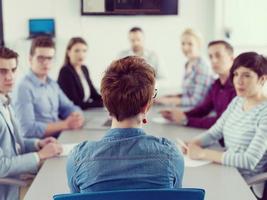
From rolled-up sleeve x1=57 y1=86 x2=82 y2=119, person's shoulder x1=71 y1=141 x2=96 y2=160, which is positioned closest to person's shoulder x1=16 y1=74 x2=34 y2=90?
rolled-up sleeve x1=57 y1=86 x2=82 y2=119

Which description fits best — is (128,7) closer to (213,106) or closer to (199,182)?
(213,106)

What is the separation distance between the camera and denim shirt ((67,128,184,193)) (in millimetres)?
1570

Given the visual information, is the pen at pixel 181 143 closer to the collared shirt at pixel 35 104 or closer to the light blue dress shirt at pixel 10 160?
the light blue dress shirt at pixel 10 160

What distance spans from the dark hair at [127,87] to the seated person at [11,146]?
93 cm

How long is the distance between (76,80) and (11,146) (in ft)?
5.45

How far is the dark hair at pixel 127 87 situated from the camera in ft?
5.12

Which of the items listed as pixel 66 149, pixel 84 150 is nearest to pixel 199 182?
pixel 84 150

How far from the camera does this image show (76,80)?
4.09m

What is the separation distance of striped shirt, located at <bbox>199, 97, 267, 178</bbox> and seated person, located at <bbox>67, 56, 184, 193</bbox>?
2.72 ft

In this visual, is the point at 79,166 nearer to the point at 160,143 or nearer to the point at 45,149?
the point at 160,143

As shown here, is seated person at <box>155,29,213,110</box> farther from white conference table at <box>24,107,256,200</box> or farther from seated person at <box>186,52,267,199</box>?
white conference table at <box>24,107,256,200</box>

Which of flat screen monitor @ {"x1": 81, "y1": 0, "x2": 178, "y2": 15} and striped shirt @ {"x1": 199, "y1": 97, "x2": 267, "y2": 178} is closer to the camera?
striped shirt @ {"x1": 199, "y1": 97, "x2": 267, "y2": 178}

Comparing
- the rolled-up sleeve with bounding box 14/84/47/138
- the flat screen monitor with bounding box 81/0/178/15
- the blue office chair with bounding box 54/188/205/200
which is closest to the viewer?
the blue office chair with bounding box 54/188/205/200

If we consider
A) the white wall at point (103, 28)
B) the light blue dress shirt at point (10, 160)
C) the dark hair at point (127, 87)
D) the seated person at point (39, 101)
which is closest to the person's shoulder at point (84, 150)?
the dark hair at point (127, 87)
